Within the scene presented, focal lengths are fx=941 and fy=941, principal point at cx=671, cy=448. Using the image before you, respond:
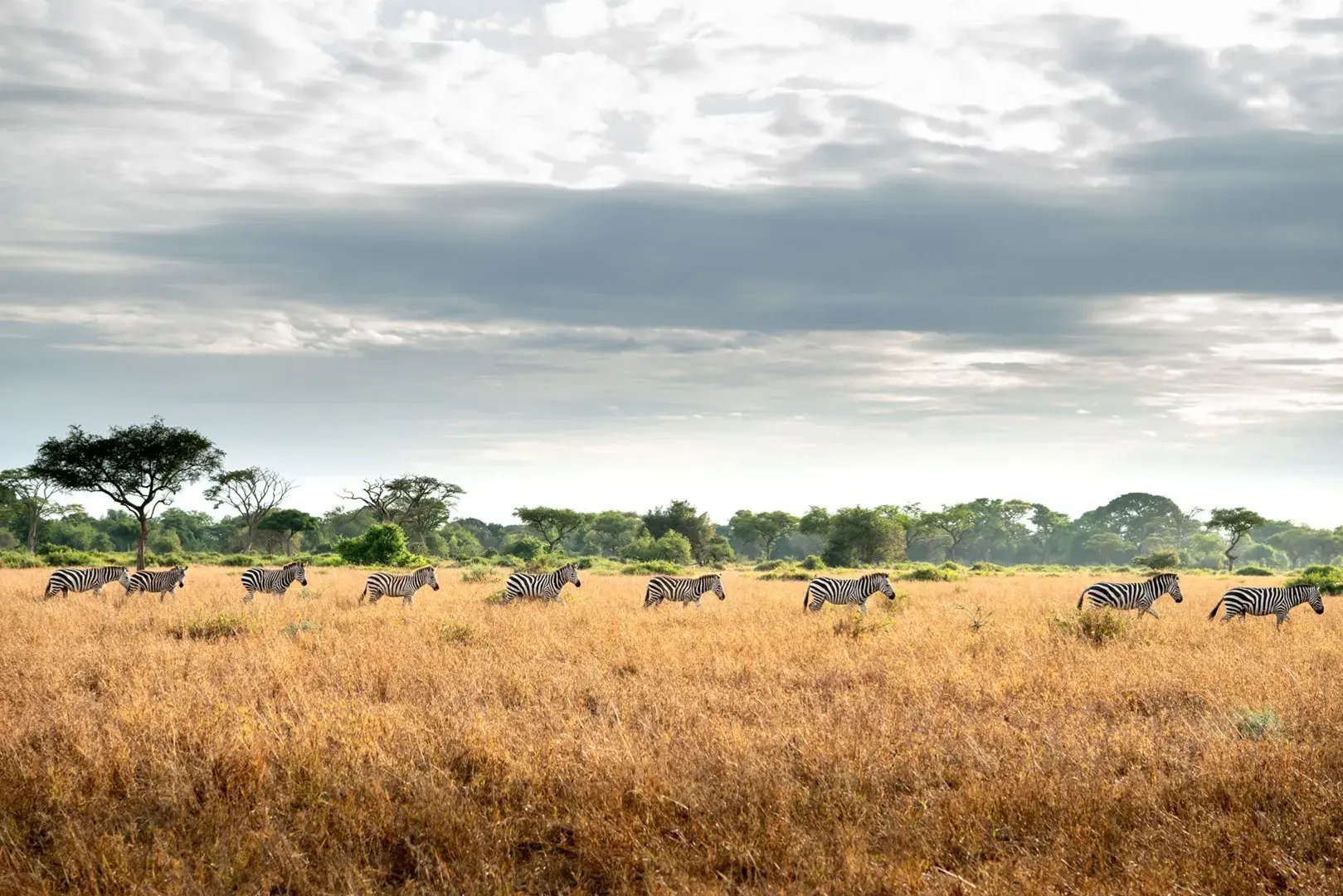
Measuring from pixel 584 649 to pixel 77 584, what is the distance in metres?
19.3

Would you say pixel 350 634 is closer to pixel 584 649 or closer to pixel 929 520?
pixel 584 649

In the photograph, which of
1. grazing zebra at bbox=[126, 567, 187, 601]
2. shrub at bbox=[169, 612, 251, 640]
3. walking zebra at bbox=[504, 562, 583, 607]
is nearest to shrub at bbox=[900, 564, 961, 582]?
walking zebra at bbox=[504, 562, 583, 607]

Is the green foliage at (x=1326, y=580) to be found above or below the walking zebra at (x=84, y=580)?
above

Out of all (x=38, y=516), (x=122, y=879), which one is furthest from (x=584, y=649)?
(x=38, y=516)

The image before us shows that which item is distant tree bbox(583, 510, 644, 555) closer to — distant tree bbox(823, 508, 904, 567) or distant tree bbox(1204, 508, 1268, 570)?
distant tree bbox(823, 508, 904, 567)

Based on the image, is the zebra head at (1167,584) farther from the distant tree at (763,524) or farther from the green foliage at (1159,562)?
the distant tree at (763,524)

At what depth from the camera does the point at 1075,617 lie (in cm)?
1830

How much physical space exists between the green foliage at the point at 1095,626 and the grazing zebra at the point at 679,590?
9691 mm

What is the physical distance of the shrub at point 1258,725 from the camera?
363 inches

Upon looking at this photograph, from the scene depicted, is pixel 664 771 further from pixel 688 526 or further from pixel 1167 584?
pixel 688 526

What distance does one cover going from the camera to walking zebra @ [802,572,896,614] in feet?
79.9

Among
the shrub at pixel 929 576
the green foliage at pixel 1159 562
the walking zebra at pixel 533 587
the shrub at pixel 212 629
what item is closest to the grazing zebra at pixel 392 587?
the walking zebra at pixel 533 587

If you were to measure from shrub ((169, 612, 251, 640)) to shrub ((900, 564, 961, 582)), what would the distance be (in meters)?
30.9

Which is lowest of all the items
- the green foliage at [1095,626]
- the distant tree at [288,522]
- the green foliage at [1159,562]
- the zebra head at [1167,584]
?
the green foliage at [1159,562]
